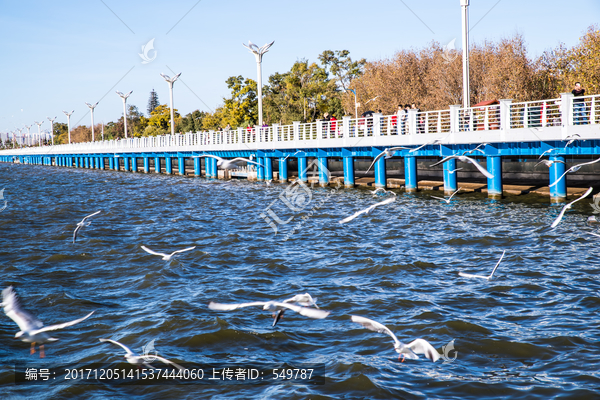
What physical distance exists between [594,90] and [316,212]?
62.5ft

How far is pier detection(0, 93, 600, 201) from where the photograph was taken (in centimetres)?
2003

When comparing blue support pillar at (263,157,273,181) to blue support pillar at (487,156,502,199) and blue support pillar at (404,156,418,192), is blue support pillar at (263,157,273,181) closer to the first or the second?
blue support pillar at (404,156,418,192)

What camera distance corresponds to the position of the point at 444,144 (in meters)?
24.1

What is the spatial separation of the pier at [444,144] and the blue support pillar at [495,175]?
0.04 meters

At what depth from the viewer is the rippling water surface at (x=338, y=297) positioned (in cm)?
664

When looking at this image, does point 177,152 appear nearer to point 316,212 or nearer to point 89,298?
point 316,212

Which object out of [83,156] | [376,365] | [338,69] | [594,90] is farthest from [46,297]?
[83,156]

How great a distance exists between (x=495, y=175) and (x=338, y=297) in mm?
15057

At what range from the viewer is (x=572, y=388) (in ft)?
20.6

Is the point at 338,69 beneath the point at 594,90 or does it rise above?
above

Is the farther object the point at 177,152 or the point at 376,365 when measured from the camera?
the point at 177,152

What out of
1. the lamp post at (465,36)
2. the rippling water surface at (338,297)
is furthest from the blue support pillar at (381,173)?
the rippling water surface at (338,297)

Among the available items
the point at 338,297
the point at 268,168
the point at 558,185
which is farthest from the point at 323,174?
the point at 338,297

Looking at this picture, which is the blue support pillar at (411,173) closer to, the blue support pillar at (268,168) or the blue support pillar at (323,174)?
the blue support pillar at (323,174)
